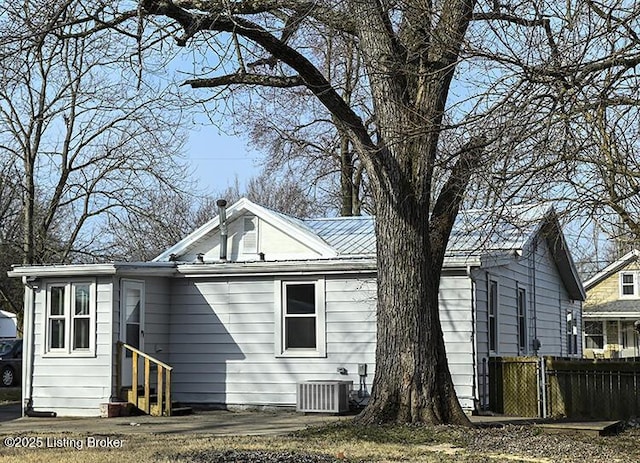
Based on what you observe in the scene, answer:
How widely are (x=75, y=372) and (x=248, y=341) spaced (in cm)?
354

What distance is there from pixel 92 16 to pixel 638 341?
3750cm

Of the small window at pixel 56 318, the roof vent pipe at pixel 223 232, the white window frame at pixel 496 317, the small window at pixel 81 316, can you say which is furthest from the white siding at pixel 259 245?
the white window frame at pixel 496 317

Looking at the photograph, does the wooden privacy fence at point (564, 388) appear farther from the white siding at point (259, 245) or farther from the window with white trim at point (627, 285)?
the window with white trim at point (627, 285)

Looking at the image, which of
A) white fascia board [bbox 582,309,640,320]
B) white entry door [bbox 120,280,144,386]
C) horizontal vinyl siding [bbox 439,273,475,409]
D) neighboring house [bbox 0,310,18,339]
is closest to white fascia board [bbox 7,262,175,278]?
white entry door [bbox 120,280,144,386]

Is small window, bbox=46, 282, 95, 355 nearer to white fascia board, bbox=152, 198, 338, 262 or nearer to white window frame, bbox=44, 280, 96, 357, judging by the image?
white window frame, bbox=44, 280, 96, 357

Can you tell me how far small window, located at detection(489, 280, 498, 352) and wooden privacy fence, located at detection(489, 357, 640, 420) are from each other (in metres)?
1.05

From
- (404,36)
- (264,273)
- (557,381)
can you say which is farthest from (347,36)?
(557,381)

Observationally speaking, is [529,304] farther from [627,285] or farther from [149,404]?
[627,285]

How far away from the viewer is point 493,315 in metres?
20.3

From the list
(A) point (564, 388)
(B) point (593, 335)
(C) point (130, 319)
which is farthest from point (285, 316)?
(B) point (593, 335)

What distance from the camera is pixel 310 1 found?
13.2 meters

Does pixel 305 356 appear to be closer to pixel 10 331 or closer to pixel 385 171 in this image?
pixel 385 171

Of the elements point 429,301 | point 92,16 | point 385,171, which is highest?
point 92,16

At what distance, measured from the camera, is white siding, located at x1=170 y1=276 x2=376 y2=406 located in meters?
19.3
